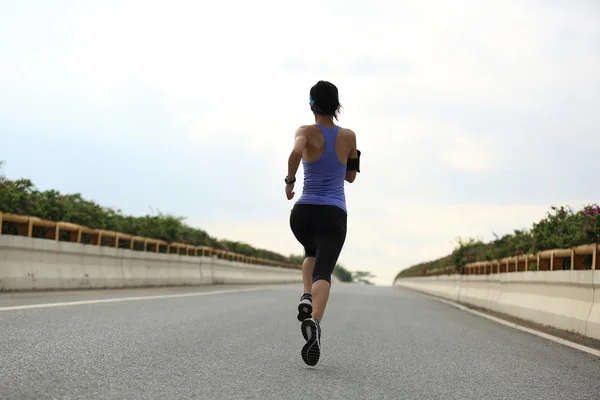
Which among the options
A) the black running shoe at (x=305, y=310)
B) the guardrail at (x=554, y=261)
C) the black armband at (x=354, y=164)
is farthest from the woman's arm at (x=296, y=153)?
the guardrail at (x=554, y=261)

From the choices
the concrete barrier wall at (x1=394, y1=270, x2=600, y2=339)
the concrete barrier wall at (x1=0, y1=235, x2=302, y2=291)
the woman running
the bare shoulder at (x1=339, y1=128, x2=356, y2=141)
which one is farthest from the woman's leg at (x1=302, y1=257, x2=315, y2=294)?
the concrete barrier wall at (x1=0, y1=235, x2=302, y2=291)

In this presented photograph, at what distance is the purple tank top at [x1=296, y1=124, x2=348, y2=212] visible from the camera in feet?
21.3

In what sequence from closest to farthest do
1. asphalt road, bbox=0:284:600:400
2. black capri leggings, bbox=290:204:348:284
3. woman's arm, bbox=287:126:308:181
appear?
1. asphalt road, bbox=0:284:600:400
2. woman's arm, bbox=287:126:308:181
3. black capri leggings, bbox=290:204:348:284

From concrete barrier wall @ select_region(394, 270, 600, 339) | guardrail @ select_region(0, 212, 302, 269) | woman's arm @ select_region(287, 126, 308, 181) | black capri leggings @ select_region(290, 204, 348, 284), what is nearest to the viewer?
A: woman's arm @ select_region(287, 126, 308, 181)

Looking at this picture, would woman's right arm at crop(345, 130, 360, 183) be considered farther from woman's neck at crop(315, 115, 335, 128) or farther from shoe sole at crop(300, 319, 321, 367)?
shoe sole at crop(300, 319, 321, 367)

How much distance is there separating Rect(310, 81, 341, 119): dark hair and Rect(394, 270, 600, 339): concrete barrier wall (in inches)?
212

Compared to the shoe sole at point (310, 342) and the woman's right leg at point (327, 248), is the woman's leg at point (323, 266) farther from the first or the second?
the shoe sole at point (310, 342)

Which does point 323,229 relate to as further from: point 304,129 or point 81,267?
point 81,267

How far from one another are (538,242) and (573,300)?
4.33m

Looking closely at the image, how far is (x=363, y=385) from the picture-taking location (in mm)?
5660

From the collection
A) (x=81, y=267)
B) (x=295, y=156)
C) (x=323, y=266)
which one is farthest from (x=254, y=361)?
(x=81, y=267)

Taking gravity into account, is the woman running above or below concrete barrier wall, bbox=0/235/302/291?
above

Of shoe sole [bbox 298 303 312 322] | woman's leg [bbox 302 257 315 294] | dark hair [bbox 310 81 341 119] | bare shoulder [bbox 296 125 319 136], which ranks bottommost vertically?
shoe sole [bbox 298 303 312 322]

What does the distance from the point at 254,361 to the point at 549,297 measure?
24.5 ft
